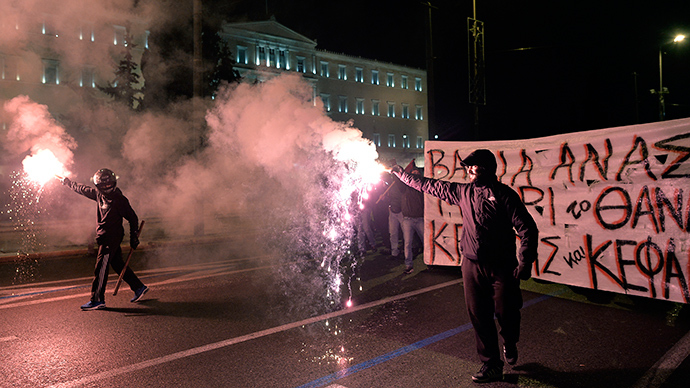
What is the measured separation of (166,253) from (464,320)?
733cm

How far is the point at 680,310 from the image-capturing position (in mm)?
4926

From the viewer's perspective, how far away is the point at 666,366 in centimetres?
342

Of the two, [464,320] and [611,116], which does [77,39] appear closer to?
[464,320]

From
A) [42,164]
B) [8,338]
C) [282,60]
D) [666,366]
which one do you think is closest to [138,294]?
[8,338]

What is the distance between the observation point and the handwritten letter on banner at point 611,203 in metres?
4.57

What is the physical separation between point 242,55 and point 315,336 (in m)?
36.7

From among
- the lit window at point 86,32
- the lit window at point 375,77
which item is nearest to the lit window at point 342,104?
the lit window at point 375,77

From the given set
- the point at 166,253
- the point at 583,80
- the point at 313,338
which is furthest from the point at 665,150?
the point at 583,80

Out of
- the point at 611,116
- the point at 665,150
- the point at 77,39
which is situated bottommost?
the point at 665,150

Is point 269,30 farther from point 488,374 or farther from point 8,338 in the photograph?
point 488,374

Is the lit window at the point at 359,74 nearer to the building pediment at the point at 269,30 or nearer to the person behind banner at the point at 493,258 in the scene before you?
the building pediment at the point at 269,30

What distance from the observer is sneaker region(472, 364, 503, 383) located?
320 centimetres

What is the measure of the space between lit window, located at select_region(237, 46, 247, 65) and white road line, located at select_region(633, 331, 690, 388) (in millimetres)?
36904

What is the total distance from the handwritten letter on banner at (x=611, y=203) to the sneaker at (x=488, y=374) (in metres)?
2.56
